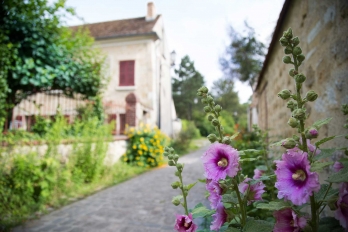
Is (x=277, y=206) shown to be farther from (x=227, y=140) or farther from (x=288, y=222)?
(x=227, y=140)

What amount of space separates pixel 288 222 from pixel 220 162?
316 mm

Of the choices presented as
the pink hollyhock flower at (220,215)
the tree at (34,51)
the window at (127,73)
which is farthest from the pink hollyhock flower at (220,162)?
the window at (127,73)

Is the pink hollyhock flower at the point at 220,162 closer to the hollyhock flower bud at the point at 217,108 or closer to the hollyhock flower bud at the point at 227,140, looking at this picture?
the hollyhock flower bud at the point at 227,140

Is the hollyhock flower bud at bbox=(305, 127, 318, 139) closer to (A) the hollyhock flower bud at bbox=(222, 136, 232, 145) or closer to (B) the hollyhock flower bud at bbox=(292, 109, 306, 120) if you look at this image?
→ (B) the hollyhock flower bud at bbox=(292, 109, 306, 120)

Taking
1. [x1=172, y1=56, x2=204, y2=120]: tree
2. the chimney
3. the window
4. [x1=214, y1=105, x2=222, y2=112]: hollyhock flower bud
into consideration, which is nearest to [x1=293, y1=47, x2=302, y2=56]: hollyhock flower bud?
[x1=214, y1=105, x2=222, y2=112]: hollyhock flower bud

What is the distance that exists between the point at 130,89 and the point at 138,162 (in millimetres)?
5860

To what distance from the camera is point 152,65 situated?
12.3 meters

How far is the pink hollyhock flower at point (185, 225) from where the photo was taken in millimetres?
1030

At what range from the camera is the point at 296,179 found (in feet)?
2.62

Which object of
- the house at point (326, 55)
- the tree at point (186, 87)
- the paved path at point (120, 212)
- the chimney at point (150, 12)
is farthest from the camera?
the tree at point (186, 87)

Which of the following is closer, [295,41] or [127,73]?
[295,41]

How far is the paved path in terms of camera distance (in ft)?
9.34

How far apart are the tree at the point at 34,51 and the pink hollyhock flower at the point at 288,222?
4365 millimetres

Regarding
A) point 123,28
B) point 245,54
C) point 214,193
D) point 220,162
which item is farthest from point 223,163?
point 123,28
